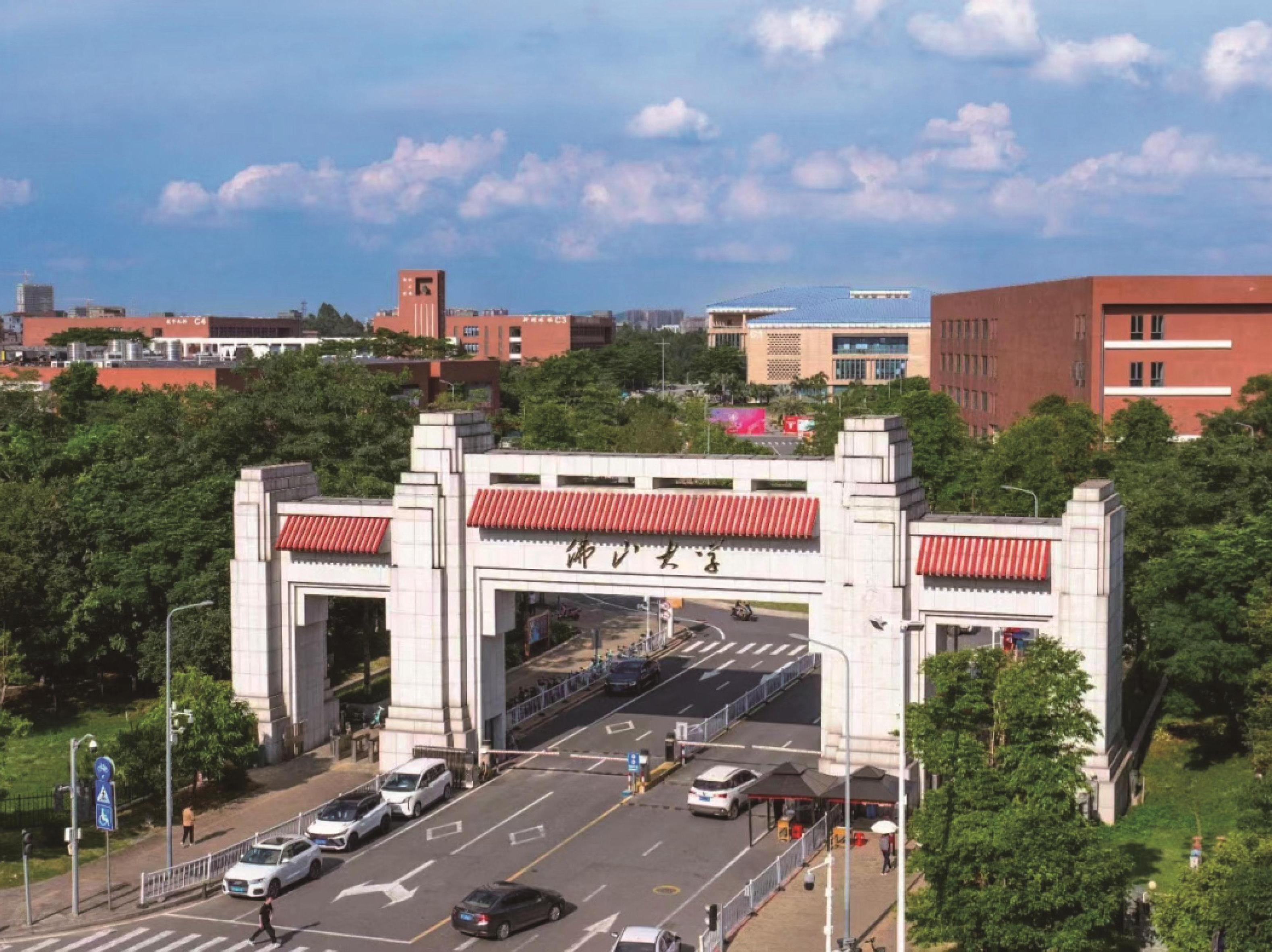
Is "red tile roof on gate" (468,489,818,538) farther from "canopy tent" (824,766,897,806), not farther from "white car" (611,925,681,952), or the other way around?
"white car" (611,925,681,952)

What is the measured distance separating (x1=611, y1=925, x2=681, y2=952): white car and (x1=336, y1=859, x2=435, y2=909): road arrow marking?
26.1ft

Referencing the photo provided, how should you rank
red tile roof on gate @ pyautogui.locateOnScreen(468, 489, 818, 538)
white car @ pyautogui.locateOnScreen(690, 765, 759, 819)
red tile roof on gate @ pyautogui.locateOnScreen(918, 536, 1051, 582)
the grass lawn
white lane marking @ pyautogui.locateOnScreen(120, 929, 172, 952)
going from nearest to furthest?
white lane marking @ pyautogui.locateOnScreen(120, 929, 172, 952)
the grass lawn
red tile roof on gate @ pyautogui.locateOnScreen(918, 536, 1051, 582)
white car @ pyautogui.locateOnScreen(690, 765, 759, 819)
red tile roof on gate @ pyautogui.locateOnScreen(468, 489, 818, 538)

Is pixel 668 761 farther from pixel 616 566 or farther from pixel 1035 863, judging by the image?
pixel 1035 863

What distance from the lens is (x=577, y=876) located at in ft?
151

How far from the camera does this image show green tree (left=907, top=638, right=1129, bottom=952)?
36625 millimetres

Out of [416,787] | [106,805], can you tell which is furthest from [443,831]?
[106,805]

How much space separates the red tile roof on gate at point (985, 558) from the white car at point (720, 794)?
9499 mm

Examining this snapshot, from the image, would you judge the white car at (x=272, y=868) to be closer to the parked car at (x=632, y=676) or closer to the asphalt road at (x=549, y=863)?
the asphalt road at (x=549, y=863)

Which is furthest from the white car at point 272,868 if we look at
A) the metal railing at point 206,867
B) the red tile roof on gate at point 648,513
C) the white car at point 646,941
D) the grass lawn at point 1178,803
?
the grass lawn at point 1178,803

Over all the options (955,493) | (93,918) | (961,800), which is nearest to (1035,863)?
(961,800)

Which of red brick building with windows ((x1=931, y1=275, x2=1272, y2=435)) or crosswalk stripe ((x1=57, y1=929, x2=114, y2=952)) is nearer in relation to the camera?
crosswalk stripe ((x1=57, y1=929, x2=114, y2=952))

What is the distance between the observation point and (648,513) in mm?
54625

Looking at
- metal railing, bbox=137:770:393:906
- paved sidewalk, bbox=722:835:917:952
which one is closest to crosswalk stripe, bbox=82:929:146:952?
metal railing, bbox=137:770:393:906

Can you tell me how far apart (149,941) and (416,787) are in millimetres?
12432
